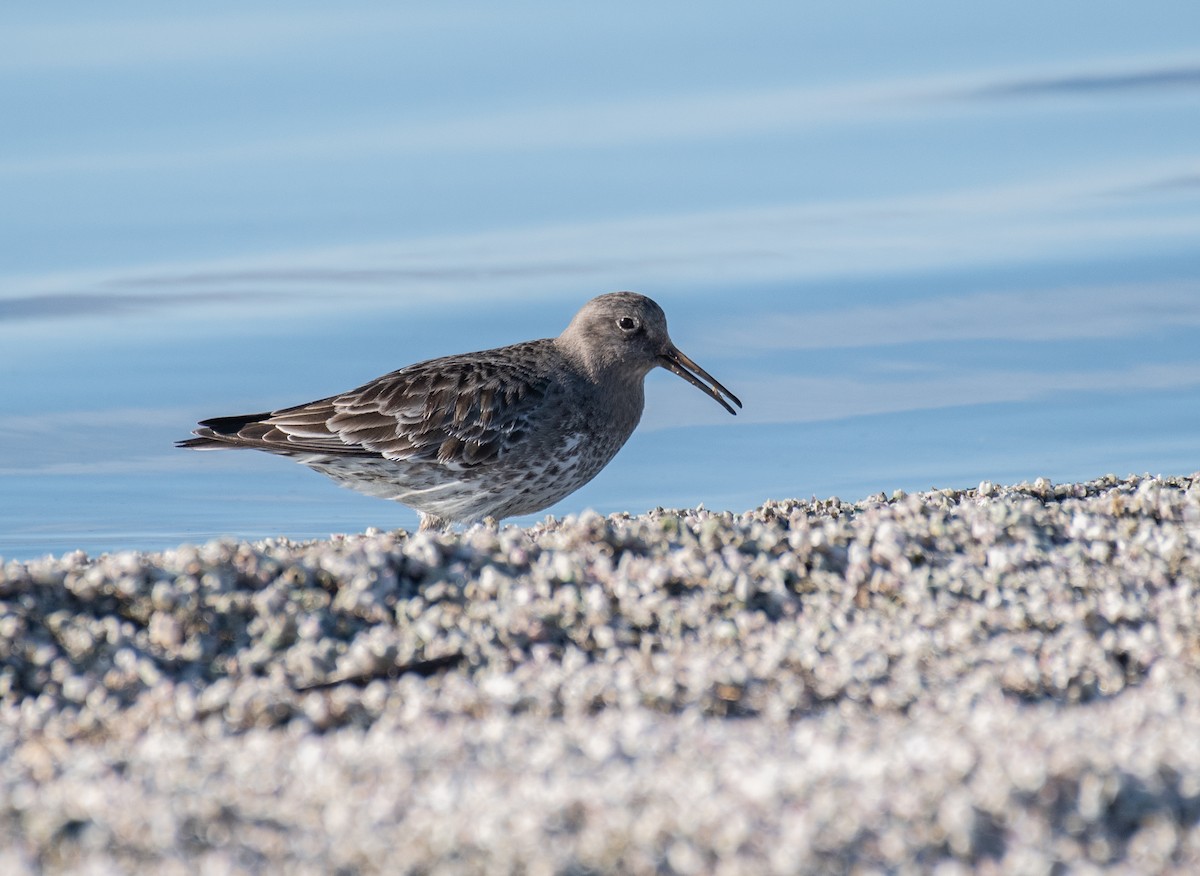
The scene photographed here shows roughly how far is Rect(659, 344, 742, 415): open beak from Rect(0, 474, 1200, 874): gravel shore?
9.94ft

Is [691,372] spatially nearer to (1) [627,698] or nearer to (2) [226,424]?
(2) [226,424]

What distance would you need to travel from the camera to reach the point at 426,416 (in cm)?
993

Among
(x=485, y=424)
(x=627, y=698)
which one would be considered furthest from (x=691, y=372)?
(x=627, y=698)

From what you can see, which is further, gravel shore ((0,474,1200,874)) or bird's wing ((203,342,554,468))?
bird's wing ((203,342,554,468))

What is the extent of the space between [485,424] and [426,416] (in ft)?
1.42

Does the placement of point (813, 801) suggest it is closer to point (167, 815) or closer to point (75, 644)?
point (167, 815)

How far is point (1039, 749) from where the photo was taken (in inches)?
162

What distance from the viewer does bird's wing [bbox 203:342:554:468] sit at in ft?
31.9

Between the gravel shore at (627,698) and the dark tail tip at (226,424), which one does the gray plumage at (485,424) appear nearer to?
the dark tail tip at (226,424)

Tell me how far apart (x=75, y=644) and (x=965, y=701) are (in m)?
3.07

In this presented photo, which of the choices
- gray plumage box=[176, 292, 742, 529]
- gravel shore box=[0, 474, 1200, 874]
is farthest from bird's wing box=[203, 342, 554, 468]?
gravel shore box=[0, 474, 1200, 874]

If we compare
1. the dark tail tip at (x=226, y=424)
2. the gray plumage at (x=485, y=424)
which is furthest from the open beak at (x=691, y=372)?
the dark tail tip at (x=226, y=424)

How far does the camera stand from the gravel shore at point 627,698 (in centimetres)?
376

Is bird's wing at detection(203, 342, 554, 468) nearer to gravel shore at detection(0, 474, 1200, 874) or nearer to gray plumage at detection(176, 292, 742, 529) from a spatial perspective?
gray plumage at detection(176, 292, 742, 529)
